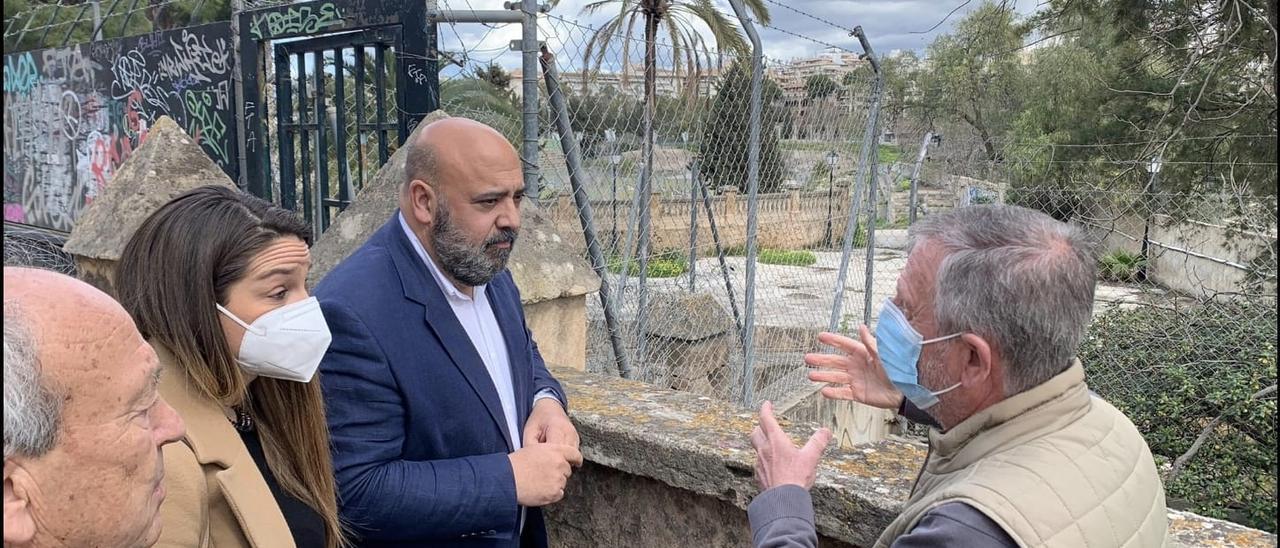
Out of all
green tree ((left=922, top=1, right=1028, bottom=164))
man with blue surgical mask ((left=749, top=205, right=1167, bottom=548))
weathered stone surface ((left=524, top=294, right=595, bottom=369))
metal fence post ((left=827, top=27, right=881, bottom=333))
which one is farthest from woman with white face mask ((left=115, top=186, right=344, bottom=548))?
green tree ((left=922, top=1, right=1028, bottom=164))

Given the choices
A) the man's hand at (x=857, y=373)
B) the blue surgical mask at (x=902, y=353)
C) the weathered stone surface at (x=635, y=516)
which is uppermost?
the blue surgical mask at (x=902, y=353)

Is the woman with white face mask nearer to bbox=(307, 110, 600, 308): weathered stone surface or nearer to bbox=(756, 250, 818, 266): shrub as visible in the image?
bbox=(307, 110, 600, 308): weathered stone surface

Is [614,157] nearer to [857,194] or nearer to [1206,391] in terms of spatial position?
[857,194]

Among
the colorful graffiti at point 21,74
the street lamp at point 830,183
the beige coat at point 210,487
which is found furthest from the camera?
the colorful graffiti at point 21,74

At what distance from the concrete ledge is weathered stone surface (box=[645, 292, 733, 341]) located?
253 cm

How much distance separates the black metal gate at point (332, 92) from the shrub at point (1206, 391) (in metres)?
5.31

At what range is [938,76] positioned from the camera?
3253 centimetres

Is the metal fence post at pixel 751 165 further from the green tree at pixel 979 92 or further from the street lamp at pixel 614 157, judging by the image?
the green tree at pixel 979 92

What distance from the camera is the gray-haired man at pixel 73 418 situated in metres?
1.00

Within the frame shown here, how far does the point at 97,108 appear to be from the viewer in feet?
23.5

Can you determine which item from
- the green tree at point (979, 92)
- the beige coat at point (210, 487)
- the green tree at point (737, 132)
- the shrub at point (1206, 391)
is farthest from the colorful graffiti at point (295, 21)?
the green tree at point (979, 92)

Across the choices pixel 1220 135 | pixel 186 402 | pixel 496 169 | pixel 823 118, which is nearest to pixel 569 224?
pixel 823 118

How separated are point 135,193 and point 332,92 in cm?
106

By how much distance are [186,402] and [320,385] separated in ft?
1.21
